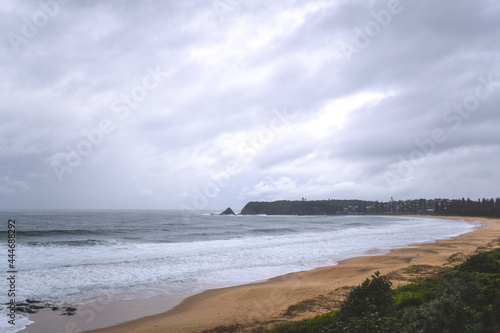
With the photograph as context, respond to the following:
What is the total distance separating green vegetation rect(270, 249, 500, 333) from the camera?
5.34 metres

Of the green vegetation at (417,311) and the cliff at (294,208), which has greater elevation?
the green vegetation at (417,311)

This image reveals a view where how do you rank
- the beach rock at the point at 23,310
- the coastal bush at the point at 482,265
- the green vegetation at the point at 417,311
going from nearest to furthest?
the green vegetation at the point at 417,311
the coastal bush at the point at 482,265
the beach rock at the point at 23,310

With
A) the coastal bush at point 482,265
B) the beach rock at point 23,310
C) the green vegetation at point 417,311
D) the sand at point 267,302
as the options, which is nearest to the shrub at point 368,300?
the green vegetation at point 417,311

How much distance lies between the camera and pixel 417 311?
6.03 m

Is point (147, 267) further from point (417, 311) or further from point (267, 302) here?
point (417, 311)

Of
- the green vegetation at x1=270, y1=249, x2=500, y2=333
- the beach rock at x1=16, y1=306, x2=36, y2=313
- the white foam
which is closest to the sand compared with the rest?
the white foam

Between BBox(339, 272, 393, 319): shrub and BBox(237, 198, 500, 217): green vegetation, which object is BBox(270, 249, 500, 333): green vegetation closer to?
BBox(339, 272, 393, 319): shrub

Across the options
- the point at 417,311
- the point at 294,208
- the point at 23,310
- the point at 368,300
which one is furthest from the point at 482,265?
the point at 294,208

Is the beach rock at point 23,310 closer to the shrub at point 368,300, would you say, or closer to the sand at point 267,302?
the sand at point 267,302

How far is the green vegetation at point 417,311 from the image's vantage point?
534cm

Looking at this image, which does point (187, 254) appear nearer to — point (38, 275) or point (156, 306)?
point (38, 275)

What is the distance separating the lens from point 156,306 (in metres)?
12.5

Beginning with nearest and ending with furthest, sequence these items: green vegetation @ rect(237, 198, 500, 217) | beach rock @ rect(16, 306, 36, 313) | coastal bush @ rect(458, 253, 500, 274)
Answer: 1. coastal bush @ rect(458, 253, 500, 274)
2. beach rock @ rect(16, 306, 36, 313)
3. green vegetation @ rect(237, 198, 500, 217)

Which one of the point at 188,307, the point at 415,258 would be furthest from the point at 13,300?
the point at 415,258
